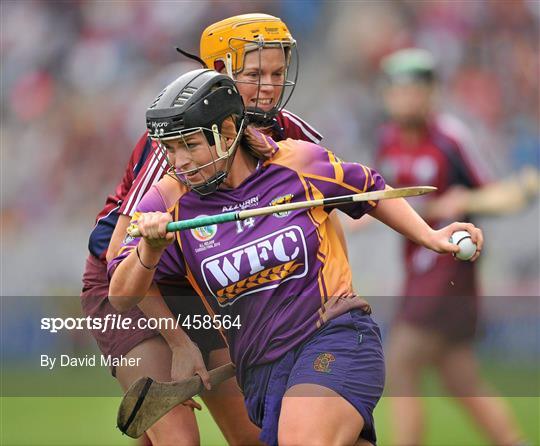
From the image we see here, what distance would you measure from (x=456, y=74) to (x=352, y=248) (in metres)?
2.03

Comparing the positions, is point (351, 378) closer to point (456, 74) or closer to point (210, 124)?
point (210, 124)

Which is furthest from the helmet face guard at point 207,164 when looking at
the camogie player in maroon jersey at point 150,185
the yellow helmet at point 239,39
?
the yellow helmet at point 239,39

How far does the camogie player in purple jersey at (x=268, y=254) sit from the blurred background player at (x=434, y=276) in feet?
8.07

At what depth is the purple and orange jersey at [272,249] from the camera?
12.3 feet

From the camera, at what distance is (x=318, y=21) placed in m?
10.9

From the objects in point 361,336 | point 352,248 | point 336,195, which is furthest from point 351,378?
point 352,248

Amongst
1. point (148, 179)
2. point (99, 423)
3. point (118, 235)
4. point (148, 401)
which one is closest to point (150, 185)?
point (148, 179)

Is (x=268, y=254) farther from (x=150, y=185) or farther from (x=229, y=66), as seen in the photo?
(x=229, y=66)

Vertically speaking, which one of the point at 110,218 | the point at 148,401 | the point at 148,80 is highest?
the point at 148,80

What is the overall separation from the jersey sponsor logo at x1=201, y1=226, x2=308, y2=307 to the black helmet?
38 centimetres

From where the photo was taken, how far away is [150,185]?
4.10 metres

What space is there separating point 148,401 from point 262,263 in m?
0.68
